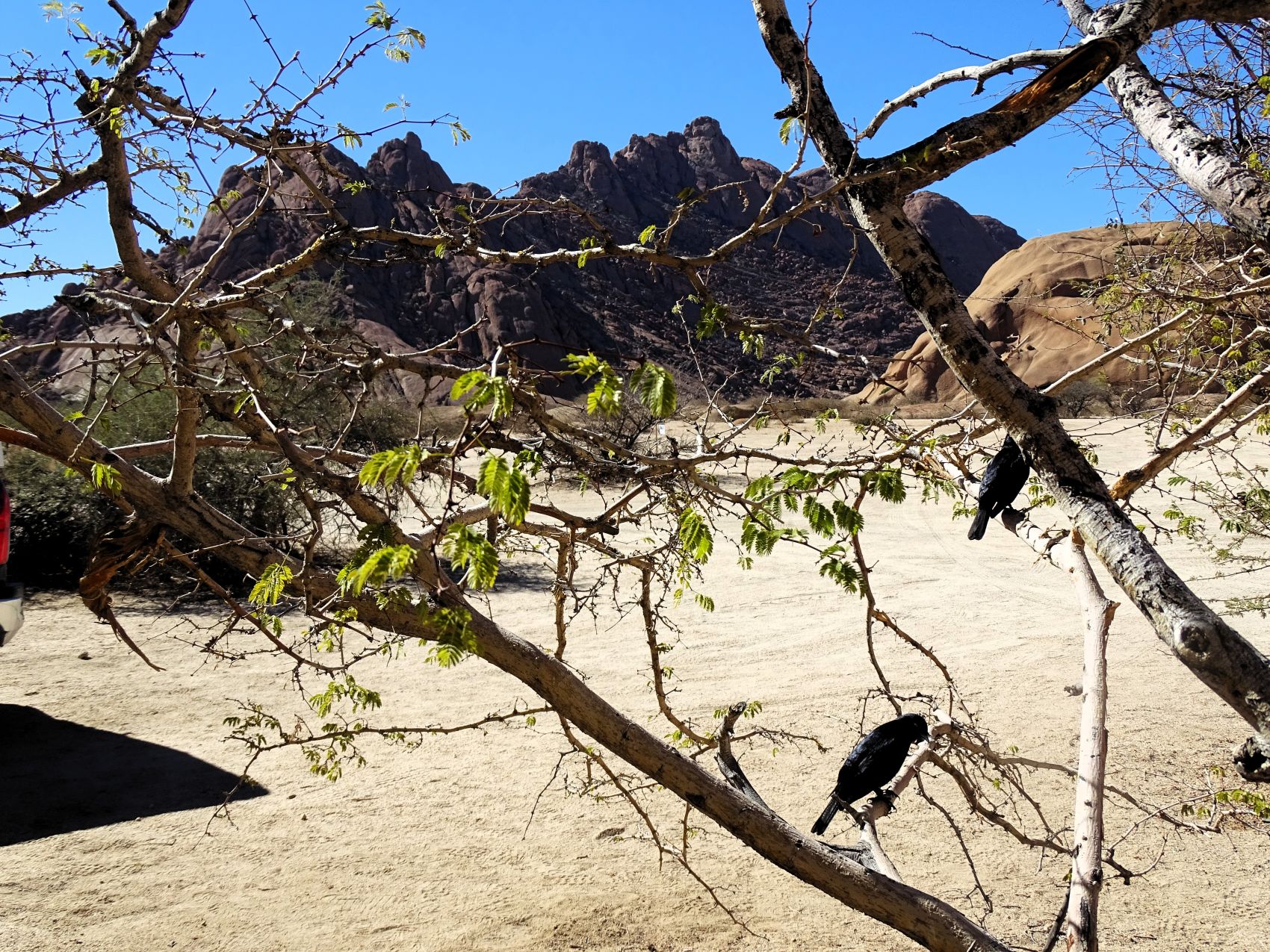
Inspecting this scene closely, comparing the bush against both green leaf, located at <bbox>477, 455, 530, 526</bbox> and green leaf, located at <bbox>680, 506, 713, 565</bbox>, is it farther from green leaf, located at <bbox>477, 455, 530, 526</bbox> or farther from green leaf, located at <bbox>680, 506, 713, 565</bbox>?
green leaf, located at <bbox>477, 455, 530, 526</bbox>

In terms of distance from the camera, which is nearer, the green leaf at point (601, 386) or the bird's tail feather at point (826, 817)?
the green leaf at point (601, 386)

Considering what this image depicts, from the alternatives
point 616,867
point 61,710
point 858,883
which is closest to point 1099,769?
point 858,883

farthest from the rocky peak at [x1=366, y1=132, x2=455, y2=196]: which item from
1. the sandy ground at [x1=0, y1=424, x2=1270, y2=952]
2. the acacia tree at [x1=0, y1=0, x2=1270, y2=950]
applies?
the acacia tree at [x1=0, y1=0, x2=1270, y2=950]

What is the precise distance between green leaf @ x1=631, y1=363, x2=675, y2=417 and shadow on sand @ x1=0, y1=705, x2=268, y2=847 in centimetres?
422

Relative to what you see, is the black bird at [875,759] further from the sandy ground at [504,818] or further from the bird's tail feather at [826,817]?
the sandy ground at [504,818]

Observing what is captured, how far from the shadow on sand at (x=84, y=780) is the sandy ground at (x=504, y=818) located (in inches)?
0.7

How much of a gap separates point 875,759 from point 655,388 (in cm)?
166

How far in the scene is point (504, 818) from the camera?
4867 mm

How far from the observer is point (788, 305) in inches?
1043

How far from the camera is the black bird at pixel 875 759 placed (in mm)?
2842

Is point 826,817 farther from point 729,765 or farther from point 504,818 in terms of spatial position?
point 504,818

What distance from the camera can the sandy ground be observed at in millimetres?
3867

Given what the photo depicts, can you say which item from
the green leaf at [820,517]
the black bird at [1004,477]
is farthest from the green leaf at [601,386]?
the black bird at [1004,477]

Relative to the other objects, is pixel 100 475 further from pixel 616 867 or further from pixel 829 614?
pixel 829 614
